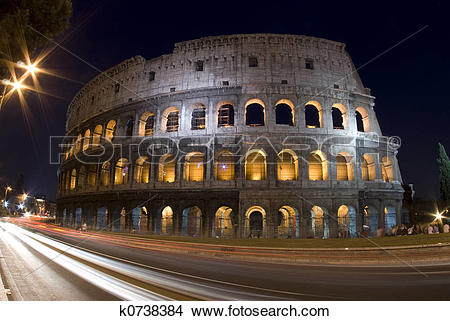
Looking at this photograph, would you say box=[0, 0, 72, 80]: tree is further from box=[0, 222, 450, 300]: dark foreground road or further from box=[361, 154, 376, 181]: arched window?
box=[361, 154, 376, 181]: arched window

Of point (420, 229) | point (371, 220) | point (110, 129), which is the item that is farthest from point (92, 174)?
point (420, 229)

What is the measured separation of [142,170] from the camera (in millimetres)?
Answer: 26453

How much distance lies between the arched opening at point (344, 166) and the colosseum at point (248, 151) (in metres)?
0.10

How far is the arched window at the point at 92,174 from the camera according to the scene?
30.0 metres

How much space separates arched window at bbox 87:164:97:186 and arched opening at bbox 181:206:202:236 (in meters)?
13.4

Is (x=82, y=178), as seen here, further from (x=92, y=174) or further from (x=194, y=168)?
(x=194, y=168)

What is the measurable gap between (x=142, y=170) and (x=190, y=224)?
7.64 metres

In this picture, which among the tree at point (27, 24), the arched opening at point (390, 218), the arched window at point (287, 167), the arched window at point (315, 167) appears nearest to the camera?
the tree at point (27, 24)

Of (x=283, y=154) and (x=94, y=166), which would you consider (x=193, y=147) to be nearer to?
(x=283, y=154)

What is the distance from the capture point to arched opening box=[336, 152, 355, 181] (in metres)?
Answer: 23.4

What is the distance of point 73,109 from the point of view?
38.0 m

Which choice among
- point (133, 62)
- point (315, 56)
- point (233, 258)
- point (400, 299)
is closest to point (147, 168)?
point (133, 62)

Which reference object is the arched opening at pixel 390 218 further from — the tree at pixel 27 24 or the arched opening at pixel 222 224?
the tree at pixel 27 24

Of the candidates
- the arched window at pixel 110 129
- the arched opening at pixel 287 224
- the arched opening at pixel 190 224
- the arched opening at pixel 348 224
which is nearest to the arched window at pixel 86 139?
the arched window at pixel 110 129
